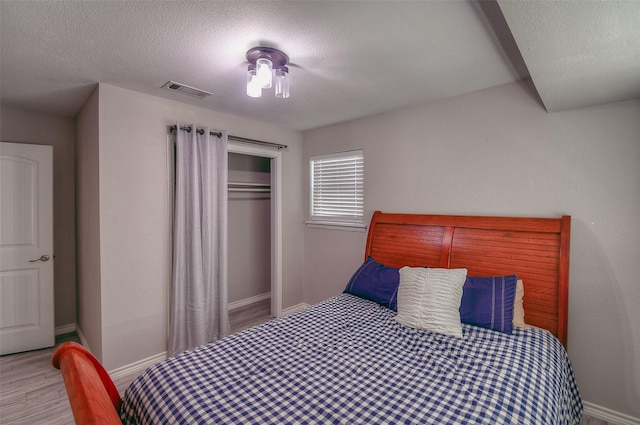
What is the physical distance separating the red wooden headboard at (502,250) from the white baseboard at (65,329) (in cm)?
371

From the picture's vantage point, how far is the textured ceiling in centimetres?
134

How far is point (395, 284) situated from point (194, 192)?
205 cm

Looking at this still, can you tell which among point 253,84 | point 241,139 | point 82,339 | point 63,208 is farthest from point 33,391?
point 253,84

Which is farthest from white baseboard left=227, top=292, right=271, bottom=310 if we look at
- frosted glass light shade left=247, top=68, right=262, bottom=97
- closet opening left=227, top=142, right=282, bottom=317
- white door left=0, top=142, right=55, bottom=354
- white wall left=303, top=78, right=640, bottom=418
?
frosted glass light shade left=247, top=68, right=262, bottom=97

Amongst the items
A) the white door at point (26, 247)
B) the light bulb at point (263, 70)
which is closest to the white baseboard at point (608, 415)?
the light bulb at point (263, 70)

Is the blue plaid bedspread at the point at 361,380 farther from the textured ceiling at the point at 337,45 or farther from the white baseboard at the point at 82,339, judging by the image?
the white baseboard at the point at 82,339

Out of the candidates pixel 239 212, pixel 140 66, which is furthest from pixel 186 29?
pixel 239 212

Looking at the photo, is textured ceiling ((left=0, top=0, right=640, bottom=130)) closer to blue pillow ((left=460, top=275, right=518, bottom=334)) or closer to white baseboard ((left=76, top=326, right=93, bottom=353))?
blue pillow ((left=460, top=275, right=518, bottom=334))

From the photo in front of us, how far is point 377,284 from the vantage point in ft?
8.37

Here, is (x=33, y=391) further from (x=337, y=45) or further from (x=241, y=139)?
(x=337, y=45)

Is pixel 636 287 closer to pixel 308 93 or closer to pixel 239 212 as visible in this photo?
pixel 308 93

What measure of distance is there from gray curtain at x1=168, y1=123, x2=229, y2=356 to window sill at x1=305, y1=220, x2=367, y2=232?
1.23 m

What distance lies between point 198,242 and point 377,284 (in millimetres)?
1749

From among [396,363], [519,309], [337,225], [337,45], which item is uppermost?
[337,45]
